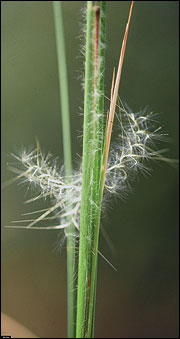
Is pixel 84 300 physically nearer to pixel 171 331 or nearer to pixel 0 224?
pixel 0 224

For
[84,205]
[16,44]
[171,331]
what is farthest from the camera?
[171,331]

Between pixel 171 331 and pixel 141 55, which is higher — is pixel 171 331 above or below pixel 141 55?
below

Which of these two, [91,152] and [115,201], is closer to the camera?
[91,152]

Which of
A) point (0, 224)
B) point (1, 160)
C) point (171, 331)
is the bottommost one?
point (171, 331)

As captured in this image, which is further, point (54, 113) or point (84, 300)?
point (54, 113)

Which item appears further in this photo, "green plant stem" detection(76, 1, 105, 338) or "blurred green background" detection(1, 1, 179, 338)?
"blurred green background" detection(1, 1, 179, 338)

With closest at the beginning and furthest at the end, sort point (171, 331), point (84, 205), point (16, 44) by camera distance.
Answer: point (84, 205) → point (16, 44) → point (171, 331)

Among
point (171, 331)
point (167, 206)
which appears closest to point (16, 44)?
point (167, 206)

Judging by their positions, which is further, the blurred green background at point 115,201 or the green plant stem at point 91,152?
the blurred green background at point 115,201
